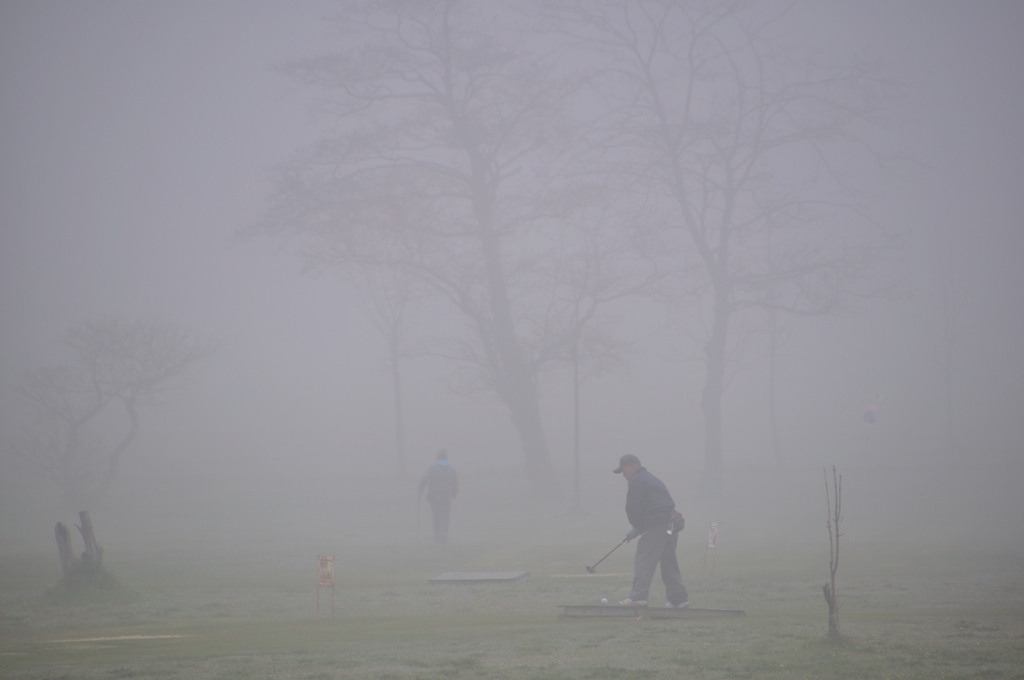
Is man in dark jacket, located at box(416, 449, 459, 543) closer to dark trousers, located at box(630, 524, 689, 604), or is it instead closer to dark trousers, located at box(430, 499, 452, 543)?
dark trousers, located at box(430, 499, 452, 543)

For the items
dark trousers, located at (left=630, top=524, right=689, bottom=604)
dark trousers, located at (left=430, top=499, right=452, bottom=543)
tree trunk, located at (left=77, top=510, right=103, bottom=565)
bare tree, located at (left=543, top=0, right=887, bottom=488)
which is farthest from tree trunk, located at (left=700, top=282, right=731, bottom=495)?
tree trunk, located at (left=77, top=510, right=103, bottom=565)

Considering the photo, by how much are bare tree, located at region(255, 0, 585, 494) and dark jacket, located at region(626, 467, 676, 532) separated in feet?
63.5

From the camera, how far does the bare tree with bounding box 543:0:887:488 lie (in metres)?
32.5

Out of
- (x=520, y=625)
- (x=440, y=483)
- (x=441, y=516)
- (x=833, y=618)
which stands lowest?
(x=520, y=625)

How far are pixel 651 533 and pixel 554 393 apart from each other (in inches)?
2434

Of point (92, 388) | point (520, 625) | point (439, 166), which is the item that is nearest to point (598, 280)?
point (439, 166)

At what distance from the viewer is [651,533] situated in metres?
11.8

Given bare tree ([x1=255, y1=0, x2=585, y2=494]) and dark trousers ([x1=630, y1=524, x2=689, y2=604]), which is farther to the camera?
bare tree ([x1=255, y1=0, x2=585, y2=494])

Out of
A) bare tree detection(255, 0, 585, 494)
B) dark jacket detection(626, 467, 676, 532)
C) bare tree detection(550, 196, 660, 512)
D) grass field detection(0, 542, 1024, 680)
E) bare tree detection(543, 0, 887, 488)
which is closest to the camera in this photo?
grass field detection(0, 542, 1024, 680)

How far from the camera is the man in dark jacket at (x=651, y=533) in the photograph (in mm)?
11555

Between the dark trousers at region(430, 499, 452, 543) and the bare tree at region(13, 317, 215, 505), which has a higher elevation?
the bare tree at region(13, 317, 215, 505)

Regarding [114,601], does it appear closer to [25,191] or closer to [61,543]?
[61,543]

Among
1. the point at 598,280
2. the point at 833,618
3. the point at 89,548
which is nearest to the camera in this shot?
the point at 833,618

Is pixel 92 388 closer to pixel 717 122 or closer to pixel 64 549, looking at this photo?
pixel 64 549
